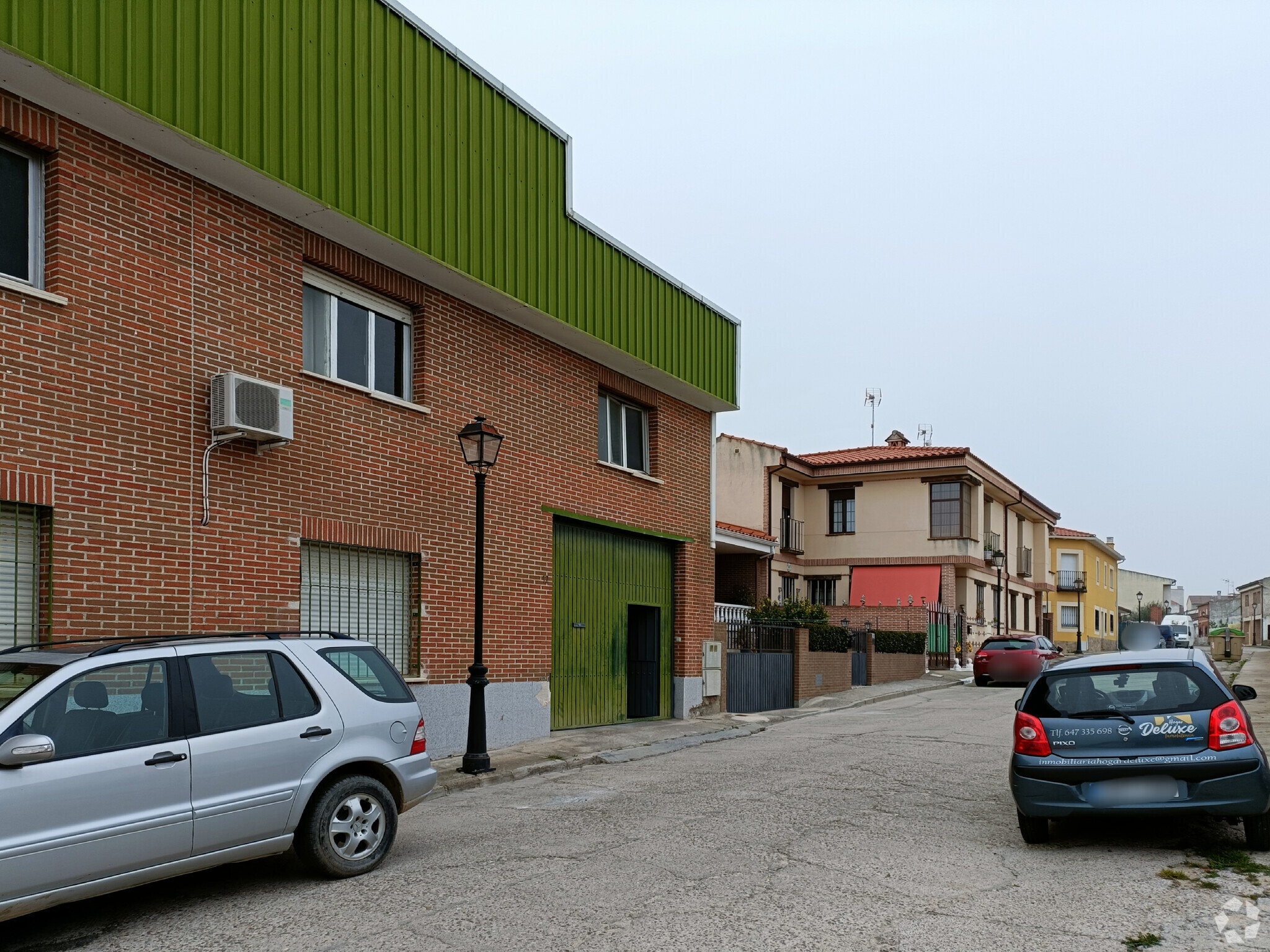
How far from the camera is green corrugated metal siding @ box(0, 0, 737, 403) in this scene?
9320 mm

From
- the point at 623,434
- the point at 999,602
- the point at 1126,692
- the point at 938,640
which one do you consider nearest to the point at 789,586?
the point at 938,640

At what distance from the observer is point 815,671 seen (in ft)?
76.4

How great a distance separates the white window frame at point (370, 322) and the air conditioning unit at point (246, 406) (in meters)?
1.24

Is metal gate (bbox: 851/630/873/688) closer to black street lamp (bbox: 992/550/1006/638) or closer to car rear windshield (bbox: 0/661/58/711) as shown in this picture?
black street lamp (bbox: 992/550/1006/638)

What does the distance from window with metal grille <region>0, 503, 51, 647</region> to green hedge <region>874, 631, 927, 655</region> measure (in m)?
22.8

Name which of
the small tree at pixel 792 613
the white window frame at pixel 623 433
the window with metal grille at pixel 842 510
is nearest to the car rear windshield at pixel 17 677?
the white window frame at pixel 623 433

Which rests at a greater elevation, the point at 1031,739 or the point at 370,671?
the point at 370,671

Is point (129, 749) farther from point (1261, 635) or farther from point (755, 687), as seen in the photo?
point (1261, 635)

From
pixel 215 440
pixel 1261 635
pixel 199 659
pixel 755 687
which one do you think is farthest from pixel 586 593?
pixel 1261 635

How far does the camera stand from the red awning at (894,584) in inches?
1497

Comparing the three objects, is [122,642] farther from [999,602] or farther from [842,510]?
[999,602]

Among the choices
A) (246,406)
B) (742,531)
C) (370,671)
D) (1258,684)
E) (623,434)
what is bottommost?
(1258,684)

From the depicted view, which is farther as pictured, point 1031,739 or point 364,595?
point 364,595

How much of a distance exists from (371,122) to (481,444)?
3.61 meters
